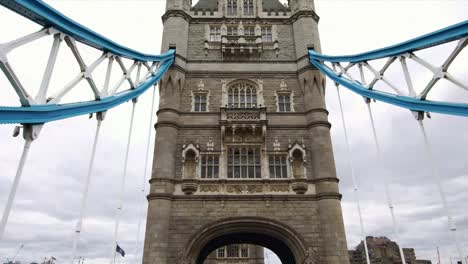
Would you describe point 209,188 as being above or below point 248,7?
below

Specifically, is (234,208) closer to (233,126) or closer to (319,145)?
(233,126)

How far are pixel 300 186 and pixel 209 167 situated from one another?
492 centimetres

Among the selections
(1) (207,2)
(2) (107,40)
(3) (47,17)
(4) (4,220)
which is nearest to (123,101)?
(2) (107,40)

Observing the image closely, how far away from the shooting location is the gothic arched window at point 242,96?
18.7 m

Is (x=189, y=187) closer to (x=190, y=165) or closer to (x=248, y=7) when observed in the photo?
(x=190, y=165)

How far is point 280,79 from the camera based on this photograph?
1931 centimetres

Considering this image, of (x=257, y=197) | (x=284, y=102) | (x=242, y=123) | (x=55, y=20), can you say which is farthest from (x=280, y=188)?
(x=55, y=20)

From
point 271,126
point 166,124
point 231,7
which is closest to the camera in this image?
point 166,124

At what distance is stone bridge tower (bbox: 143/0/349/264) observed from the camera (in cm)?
1524

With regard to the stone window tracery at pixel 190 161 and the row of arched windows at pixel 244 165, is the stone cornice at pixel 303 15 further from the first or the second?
the stone window tracery at pixel 190 161

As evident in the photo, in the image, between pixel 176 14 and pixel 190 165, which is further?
pixel 176 14

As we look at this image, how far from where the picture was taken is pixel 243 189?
1611 cm

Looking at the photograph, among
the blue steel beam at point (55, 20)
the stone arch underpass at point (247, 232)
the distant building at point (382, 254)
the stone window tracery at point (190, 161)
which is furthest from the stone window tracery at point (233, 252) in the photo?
the distant building at point (382, 254)

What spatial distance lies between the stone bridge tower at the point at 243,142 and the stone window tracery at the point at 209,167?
55 mm
